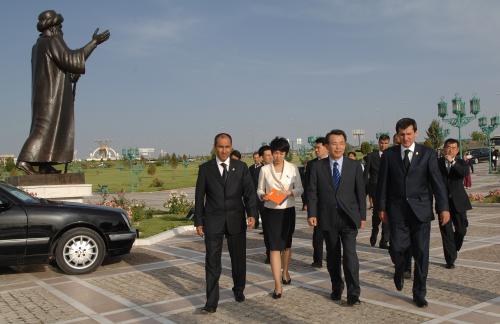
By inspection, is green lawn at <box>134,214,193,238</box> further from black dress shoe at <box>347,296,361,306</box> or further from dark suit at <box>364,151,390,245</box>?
black dress shoe at <box>347,296,361,306</box>

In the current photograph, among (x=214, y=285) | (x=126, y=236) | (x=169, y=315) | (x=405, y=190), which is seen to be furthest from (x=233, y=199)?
(x=126, y=236)

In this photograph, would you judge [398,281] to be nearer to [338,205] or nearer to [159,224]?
[338,205]

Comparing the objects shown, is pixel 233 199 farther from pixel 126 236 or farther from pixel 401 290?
pixel 126 236

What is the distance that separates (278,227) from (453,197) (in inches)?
118

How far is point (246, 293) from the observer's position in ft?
20.1

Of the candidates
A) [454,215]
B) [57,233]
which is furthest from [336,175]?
[57,233]

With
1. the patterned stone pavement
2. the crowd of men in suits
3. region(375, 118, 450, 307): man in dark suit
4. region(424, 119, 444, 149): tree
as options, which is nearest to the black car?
the patterned stone pavement

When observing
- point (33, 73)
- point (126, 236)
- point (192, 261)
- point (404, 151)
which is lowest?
point (192, 261)

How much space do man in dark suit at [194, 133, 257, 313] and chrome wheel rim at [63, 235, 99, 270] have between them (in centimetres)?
284

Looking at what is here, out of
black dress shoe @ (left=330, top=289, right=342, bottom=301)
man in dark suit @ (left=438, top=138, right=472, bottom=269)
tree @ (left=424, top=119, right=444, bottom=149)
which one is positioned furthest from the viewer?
tree @ (left=424, top=119, right=444, bottom=149)

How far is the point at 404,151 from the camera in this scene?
218 inches

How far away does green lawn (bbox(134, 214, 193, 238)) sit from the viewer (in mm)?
12211

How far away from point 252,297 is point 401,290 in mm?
1767

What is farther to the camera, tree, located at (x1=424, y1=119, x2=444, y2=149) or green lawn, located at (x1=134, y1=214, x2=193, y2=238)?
tree, located at (x1=424, y1=119, x2=444, y2=149)
